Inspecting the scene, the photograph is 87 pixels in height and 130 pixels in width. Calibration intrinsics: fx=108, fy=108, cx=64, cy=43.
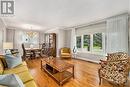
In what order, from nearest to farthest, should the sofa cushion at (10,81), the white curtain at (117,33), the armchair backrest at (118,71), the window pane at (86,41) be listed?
1. the sofa cushion at (10,81)
2. the armchair backrest at (118,71)
3. the white curtain at (117,33)
4. the window pane at (86,41)

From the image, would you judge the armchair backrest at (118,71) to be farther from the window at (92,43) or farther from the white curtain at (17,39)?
the white curtain at (17,39)

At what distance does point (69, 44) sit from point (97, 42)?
2.70 meters

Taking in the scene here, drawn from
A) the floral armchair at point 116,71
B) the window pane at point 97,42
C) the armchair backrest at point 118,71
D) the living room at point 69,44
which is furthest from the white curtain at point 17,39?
the armchair backrest at point 118,71

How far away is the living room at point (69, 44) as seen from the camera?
9.73 feet

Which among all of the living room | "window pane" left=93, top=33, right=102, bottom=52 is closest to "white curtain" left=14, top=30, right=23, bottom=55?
the living room

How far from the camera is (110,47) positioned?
4754 millimetres

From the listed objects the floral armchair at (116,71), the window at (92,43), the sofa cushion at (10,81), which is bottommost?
the floral armchair at (116,71)

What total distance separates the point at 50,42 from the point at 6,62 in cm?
600

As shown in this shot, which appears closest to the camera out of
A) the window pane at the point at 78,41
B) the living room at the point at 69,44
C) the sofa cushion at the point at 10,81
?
the sofa cushion at the point at 10,81

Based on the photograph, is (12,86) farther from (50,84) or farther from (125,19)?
(125,19)

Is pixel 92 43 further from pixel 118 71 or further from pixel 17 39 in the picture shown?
pixel 17 39

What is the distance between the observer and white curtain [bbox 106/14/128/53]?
420 centimetres

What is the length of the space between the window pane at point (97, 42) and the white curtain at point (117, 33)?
1.02 meters

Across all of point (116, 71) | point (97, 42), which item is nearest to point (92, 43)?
point (97, 42)
